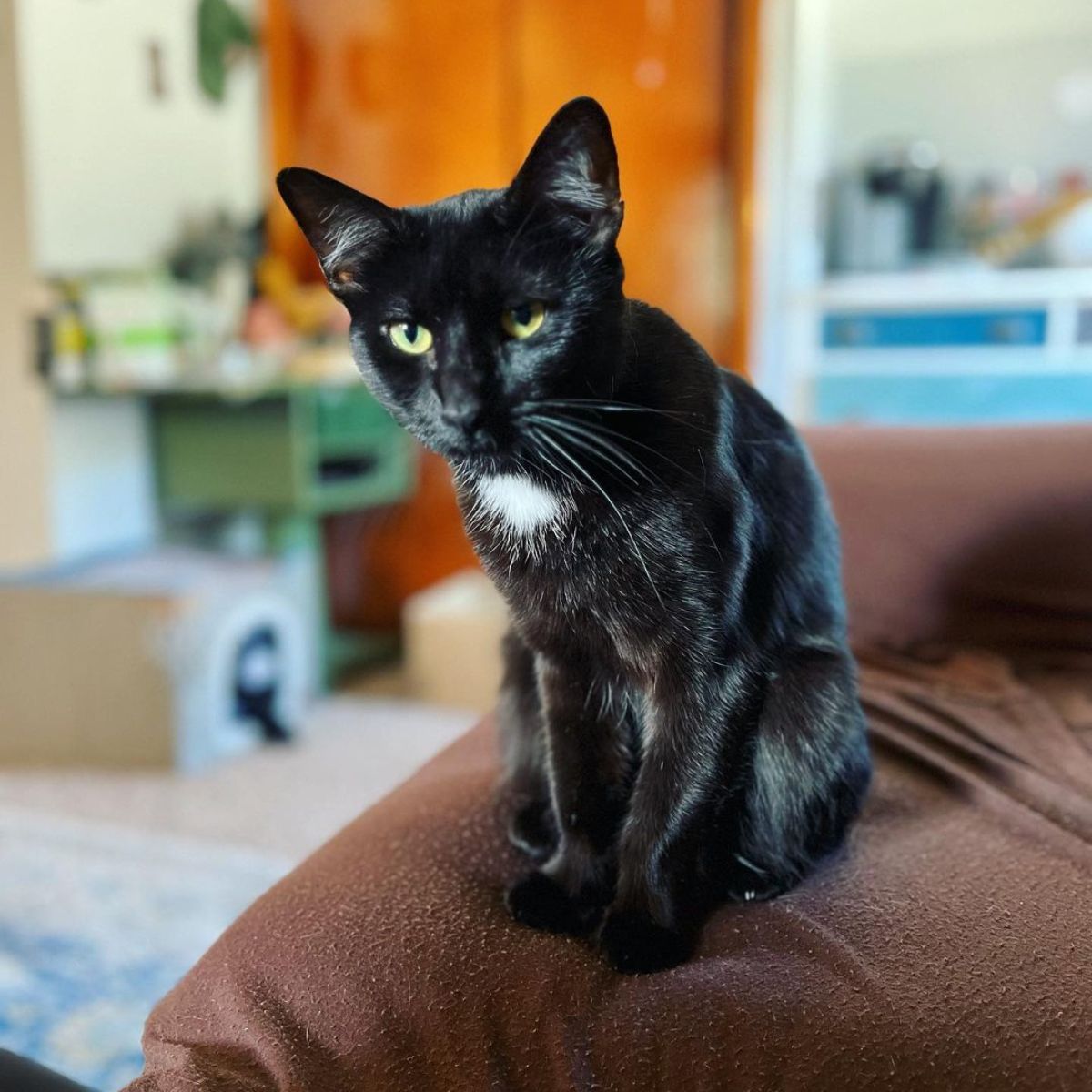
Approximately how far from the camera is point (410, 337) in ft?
2.12

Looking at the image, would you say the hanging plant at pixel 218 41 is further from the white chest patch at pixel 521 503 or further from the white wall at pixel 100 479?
the white chest patch at pixel 521 503

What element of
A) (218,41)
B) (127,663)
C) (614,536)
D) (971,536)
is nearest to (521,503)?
(614,536)

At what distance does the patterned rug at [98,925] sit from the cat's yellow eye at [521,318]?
0.98 m

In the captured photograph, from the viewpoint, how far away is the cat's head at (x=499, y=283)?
61 centimetres

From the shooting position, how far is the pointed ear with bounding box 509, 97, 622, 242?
59cm

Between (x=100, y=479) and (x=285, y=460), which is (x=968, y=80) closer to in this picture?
(x=285, y=460)

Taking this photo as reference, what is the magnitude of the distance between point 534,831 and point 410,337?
0.42 m

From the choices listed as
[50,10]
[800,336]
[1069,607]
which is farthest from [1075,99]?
[50,10]

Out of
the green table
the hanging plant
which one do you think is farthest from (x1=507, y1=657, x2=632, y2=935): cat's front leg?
the hanging plant

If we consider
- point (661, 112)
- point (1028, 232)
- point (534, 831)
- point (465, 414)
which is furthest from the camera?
point (661, 112)

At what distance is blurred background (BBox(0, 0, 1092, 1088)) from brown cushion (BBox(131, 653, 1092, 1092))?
107 centimetres

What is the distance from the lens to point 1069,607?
1.22 meters

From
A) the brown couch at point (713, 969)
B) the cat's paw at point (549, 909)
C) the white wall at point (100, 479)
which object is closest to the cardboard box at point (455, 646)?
the white wall at point (100, 479)

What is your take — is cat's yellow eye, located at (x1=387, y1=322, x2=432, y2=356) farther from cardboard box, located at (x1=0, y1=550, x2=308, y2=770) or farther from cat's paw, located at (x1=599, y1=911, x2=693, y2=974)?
cardboard box, located at (x1=0, y1=550, x2=308, y2=770)
